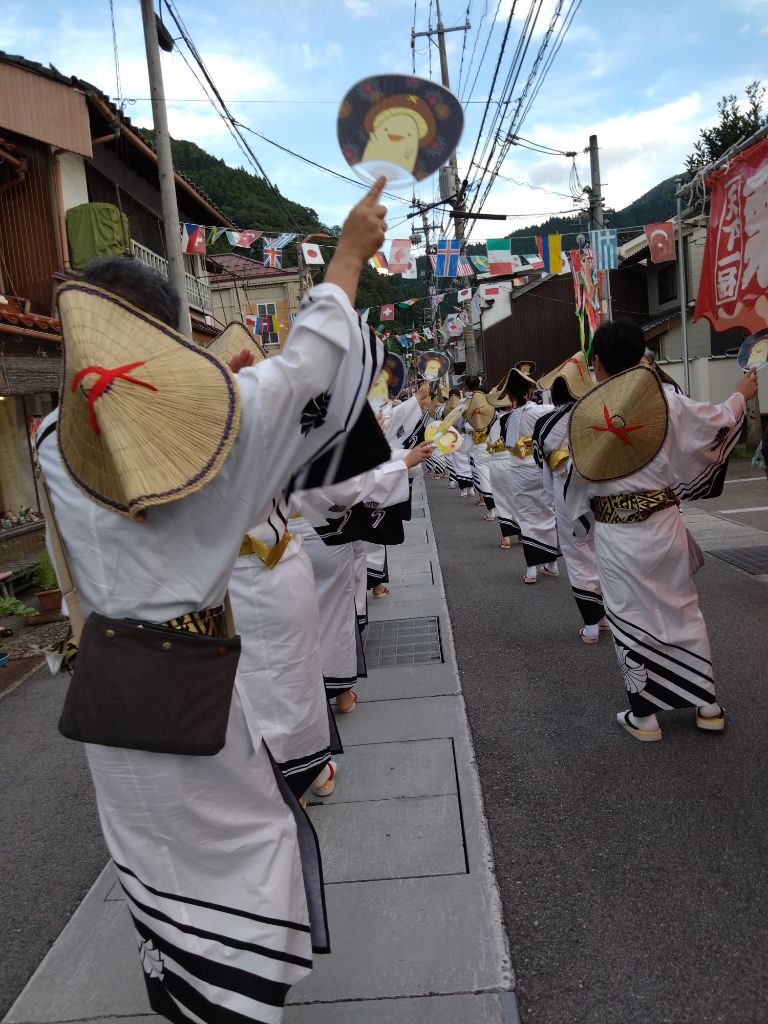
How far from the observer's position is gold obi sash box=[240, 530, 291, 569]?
263 cm

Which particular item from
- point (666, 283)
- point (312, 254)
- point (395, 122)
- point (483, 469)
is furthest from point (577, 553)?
point (666, 283)

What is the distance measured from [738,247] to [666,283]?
19.2 m

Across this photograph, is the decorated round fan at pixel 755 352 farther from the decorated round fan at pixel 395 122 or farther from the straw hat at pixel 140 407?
the straw hat at pixel 140 407

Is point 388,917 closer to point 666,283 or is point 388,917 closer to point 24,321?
point 24,321

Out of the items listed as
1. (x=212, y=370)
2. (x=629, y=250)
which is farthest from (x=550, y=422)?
(x=629, y=250)

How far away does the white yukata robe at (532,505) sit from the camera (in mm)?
7277

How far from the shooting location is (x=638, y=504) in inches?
139

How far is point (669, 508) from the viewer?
3.54m

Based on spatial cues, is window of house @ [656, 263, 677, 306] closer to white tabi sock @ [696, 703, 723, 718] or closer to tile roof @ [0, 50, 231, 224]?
tile roof @ [0, 50, 231, 224]

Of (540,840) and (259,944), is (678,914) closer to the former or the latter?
(540,840)

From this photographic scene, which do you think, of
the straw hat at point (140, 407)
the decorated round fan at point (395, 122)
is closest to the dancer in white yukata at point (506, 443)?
the decorated round fan at point (395, 122)

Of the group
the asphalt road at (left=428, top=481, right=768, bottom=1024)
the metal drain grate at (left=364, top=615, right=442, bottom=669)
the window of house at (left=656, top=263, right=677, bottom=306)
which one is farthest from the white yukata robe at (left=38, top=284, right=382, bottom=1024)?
the window of house at (left=656, top=263, right=677, bottom=306)

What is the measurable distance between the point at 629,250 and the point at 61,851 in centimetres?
2096

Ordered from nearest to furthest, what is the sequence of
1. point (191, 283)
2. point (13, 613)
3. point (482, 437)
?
point (13, 613) → point (482, 437) → point (191, 283)
